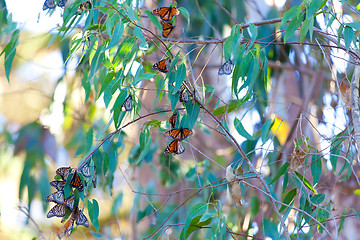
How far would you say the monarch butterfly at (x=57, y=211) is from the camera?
110cm

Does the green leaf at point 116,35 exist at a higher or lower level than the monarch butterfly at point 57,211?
higher

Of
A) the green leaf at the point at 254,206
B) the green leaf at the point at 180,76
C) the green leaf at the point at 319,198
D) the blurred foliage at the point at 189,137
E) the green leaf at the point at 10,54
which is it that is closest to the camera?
the green leaf at the point at 180,76

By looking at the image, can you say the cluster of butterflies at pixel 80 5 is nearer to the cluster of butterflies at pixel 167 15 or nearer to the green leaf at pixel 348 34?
the cluster of butterflies at pixel 167 15

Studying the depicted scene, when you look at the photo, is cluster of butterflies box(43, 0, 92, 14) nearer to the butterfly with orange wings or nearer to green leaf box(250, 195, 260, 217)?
the butterfly with orange wings

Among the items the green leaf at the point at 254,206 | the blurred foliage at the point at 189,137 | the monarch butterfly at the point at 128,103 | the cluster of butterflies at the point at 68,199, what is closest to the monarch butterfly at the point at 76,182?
the cluster of butterflies at the point at 68,199

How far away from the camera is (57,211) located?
3.64ft

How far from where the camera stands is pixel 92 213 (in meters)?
1.29

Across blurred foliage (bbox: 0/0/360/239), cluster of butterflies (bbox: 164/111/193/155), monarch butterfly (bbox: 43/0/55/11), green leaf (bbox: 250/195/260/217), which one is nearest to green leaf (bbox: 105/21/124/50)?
cluster of butterflies (bbox: 164/111/193/155)

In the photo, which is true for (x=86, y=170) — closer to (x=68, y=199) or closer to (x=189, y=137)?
(x=68, y=199)

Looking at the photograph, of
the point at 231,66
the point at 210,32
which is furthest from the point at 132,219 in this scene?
the point at 231,66

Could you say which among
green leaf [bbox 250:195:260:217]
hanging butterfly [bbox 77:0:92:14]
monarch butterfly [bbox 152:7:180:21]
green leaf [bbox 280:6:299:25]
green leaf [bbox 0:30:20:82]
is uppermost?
hanging butterfly [bbox 77:0:92:14]

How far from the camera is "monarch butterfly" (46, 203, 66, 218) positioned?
3.62 feet

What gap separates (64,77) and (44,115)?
0.28m

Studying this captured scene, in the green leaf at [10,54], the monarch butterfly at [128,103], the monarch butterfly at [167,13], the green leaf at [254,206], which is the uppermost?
the monarch butterfly at [167,13]
